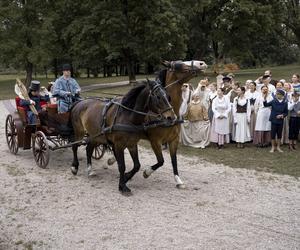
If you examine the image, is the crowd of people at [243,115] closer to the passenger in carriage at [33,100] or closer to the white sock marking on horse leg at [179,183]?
the white sock marking on horse leg at [179,183]

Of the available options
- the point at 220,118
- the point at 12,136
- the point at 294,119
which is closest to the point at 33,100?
the point at 12,136

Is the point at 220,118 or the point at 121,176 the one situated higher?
the point at 220,118

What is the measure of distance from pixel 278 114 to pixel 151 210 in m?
5.63

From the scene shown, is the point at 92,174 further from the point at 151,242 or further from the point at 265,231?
the point at 265,231

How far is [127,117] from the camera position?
770 cm

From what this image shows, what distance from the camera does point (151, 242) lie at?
218 inches

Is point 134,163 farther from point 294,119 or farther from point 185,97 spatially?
point 294,119

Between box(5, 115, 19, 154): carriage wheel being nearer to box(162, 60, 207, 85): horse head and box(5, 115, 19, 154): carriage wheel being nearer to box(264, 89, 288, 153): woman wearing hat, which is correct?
box(162, 60, 207, 85): horse head

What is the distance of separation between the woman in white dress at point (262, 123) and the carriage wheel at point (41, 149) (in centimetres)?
583

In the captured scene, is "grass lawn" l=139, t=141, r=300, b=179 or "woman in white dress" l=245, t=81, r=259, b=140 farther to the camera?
"woman in white dress" l=245, t=81, r=259, b=140

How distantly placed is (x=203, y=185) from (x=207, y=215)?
1.67 meters

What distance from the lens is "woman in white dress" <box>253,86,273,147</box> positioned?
1153 cm

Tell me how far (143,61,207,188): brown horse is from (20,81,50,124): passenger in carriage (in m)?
3.70

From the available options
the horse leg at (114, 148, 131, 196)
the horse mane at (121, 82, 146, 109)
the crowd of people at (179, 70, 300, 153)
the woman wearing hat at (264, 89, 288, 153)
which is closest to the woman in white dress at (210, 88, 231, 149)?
the crowd of people at (179, 70, 300, 153)
